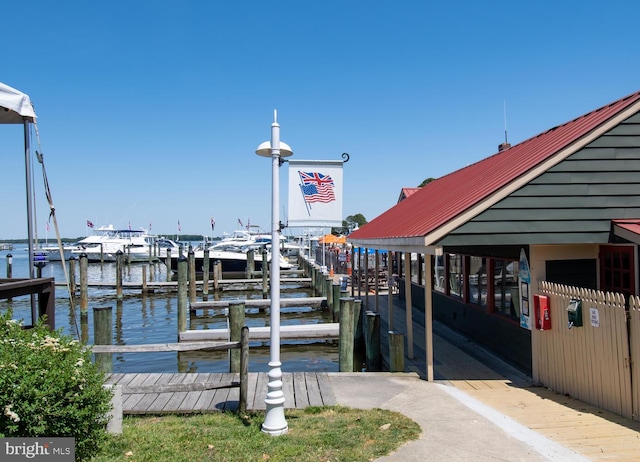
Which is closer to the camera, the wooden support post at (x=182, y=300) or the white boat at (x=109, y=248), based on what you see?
the wooden support post at (x=182, y=300)

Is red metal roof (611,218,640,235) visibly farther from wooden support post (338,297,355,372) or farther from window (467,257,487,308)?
wooden support post (338,297,355,372)

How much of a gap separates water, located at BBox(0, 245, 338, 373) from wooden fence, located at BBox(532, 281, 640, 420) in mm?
6290

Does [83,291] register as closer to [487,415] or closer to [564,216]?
[487,415]

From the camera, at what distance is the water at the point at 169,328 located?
44.4 feet

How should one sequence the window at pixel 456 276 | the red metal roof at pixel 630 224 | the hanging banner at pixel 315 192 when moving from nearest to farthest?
1. the hanging banner at pixel 315 192
2. the red metal roof at pixel 630 224
3. the window at pixel 456 276

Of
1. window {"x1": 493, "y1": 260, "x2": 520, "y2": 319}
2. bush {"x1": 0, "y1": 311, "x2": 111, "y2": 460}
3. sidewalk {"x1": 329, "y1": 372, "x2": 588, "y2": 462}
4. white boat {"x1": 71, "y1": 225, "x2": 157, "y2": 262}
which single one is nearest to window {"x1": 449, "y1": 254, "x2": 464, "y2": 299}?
window {"x1": 493, "y1": 260, "x2": 520, "y2": 319}

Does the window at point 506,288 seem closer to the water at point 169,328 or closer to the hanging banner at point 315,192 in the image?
the water at point 169,328

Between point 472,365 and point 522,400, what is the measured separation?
230cm

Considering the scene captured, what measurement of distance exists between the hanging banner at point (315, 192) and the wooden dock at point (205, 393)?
2615mm

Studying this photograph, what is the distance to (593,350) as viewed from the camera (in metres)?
6.79

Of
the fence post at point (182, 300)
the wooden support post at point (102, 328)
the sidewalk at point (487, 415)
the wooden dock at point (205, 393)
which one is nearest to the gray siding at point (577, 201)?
the sidewalk at point (487, 415)

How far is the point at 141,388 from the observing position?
22.0ft

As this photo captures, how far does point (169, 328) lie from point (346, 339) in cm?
1152

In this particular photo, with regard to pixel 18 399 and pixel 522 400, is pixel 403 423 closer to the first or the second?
pixel 522 400
